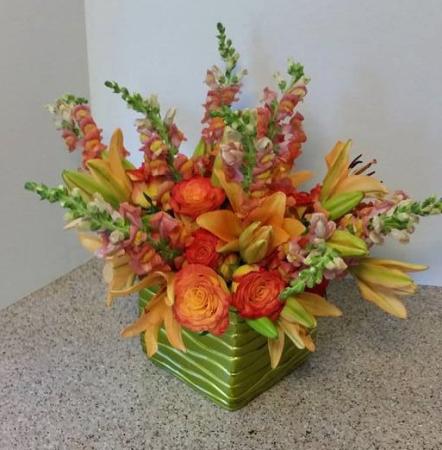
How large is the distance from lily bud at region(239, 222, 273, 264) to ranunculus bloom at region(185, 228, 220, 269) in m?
0.03

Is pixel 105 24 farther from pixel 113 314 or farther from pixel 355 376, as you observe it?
pixel 355 376

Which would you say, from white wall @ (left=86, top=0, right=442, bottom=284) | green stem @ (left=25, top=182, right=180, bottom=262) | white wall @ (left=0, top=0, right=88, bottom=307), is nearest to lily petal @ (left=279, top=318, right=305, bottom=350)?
green stem @ (left=25, top=182, right=180, bottom=262)

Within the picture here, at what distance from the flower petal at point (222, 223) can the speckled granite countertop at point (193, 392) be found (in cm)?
24

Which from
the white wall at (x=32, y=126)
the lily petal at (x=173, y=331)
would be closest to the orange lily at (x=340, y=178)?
the lily petal at (x=173, y=331)

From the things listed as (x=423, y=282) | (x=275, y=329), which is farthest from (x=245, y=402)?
(x=423, y=282)

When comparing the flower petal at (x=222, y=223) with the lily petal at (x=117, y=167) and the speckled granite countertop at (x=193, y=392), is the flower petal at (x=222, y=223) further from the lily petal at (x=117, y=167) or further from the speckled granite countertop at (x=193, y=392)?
the speckled granite countertop at (x=193, y=392)

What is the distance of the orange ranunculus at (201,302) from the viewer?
1.98 feet

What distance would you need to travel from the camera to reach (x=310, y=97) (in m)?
0.90

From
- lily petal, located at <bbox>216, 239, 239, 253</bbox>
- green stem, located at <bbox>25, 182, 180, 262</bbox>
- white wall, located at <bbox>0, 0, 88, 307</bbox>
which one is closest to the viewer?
green stem, located at <bbox>25, 182, 180, 262</bbox>

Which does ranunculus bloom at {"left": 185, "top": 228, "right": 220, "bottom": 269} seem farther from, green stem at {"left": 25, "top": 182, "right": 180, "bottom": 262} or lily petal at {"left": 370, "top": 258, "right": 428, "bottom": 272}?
lily petal at {"left": 370, "top": 258, "right": 428, "bottom": 272}

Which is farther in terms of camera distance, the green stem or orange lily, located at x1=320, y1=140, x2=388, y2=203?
orange lily, located at x1=320, y1=140, x2=388, y2=203

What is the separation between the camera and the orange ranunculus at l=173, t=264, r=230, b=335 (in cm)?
60

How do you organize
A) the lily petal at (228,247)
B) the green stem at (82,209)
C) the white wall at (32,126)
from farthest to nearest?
the white wall at (32,126), the lily petal at (228,247), the green stem at (82,209)

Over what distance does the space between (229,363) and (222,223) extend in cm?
18
